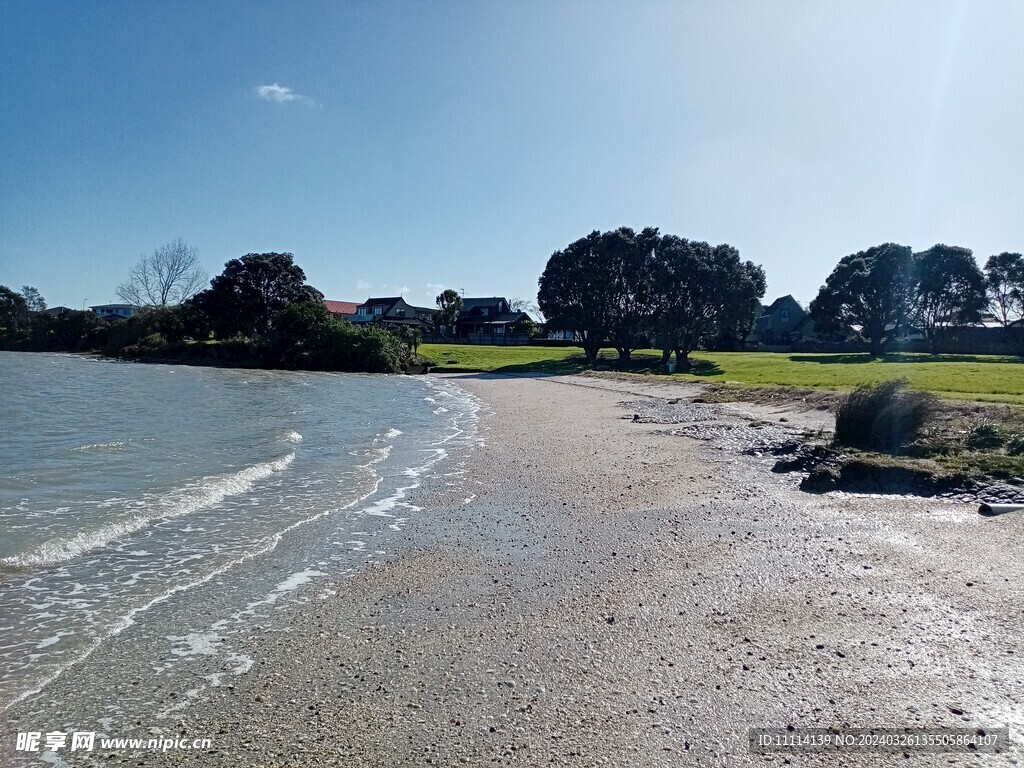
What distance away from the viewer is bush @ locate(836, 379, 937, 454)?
14352 millimetres

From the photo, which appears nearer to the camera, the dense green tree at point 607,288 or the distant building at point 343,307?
the dense green tree at point 607,288

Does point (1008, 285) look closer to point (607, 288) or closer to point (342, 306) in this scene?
point (607, 288)

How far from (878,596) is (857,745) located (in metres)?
2.85

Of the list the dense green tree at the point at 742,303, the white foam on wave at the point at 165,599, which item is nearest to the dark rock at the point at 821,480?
the white foam on wave at the point at 165,599

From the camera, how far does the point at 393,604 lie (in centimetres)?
674

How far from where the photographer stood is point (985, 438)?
45.3ft

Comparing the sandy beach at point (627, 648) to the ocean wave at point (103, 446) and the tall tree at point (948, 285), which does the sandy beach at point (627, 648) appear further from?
the tall tree at point (948, 285)

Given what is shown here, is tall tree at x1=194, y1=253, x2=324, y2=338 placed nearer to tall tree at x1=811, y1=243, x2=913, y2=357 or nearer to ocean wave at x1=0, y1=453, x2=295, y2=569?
tall tree at x1=811, y1=243, x2=913, y2=357

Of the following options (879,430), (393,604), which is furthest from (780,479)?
(393,604)

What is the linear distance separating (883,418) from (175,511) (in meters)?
13.8

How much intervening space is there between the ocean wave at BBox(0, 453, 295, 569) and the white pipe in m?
11.6

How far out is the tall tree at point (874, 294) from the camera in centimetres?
6397

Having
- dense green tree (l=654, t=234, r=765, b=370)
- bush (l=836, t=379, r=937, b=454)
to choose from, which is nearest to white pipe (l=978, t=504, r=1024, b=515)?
bush (l=836, t=379, r=937, b=454)

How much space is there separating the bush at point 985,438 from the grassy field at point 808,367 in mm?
5692
